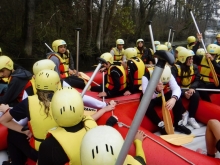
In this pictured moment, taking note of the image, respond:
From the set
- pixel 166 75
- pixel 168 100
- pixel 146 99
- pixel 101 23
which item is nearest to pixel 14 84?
pixel 166 75

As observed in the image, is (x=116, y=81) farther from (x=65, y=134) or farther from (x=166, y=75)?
(x=65, y=134)

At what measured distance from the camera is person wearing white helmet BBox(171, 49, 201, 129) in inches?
138

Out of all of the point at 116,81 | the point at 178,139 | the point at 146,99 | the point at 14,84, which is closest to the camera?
the point at 146,99

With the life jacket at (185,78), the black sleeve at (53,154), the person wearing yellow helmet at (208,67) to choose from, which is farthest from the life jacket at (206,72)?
the black sleeve at (53,154)

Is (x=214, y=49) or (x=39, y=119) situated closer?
(x=39, y=119)

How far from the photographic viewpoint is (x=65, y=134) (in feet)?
4.97

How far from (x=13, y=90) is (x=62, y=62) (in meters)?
2.01

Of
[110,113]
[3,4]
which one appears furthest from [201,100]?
[3,4]

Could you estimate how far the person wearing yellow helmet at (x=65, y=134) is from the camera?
148 cm

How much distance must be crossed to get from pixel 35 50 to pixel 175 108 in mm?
7269

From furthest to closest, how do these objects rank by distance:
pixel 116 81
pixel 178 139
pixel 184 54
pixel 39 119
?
pixel 116 81, pixel 184 54, pixel 178 139, pixel 39 119

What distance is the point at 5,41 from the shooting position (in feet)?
28.4

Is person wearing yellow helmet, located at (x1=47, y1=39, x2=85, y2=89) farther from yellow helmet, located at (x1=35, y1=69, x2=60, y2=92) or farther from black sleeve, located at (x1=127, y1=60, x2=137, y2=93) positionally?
yellow helmet, located at (x1=35, y1=69, x2=60, y2=92)

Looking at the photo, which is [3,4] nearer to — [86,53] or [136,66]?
[86,53]
